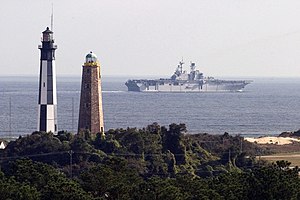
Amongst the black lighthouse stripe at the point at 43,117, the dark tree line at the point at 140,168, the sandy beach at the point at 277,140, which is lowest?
the sandy beach at the point at 277,140

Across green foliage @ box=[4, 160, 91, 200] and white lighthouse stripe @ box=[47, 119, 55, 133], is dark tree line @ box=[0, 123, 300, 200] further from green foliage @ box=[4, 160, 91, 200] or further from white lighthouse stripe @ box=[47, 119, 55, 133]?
white lighthouse stripe @ box=[47, 119, 55, 133]

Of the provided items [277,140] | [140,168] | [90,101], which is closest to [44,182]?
[140,168]

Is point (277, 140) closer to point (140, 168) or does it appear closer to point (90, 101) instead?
point (90, 101)

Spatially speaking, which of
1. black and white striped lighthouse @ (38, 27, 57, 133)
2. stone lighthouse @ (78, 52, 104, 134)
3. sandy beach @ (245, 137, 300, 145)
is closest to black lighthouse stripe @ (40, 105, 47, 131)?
black and white striped lighthouse @ (38, 27, 57, 133)

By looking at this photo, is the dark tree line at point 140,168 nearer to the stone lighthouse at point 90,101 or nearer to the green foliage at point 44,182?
the green foliage at point 44,182

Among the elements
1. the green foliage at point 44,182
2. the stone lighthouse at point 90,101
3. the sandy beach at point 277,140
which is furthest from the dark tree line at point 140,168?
the sandy beach at point 277,140
